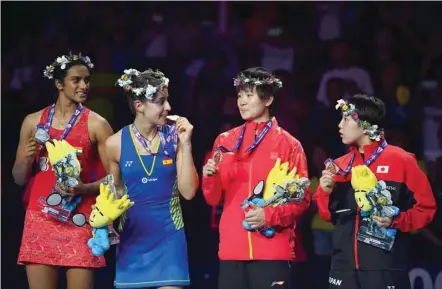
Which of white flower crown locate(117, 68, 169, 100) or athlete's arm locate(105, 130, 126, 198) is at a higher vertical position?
white flower crown locate(117, 68, 169, 100)

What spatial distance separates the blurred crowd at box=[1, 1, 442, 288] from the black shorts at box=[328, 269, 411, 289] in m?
2.21

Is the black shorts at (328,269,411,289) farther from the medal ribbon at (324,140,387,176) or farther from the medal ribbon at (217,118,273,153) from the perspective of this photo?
the medal ribbon at (217,118,273,153)

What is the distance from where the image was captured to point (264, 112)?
6637mm

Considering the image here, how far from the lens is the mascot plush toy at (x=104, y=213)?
638 centimetres

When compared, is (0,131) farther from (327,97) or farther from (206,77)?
(327,97)

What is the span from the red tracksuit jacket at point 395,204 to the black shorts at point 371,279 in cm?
3

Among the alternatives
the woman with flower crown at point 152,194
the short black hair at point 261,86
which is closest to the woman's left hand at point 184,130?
the woman with flower crown at point 152,194

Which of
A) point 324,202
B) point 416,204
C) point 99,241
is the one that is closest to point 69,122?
point 99,241

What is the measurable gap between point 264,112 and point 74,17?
3.17 metres

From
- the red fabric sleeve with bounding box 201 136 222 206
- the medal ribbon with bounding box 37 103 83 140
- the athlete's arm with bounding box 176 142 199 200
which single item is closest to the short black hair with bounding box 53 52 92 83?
the medal ribbon with bounding box 37 103 83 140

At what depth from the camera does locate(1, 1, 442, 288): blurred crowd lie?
29.1 feet

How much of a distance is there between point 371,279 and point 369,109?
40.4 inches

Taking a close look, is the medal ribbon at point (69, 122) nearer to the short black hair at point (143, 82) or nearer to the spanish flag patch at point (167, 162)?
the short black hair at point (143, 82)

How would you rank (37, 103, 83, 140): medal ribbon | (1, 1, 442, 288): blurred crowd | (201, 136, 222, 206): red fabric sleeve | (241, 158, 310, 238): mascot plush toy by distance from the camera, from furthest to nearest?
(1, 1, 442, 288): blurred crowd → (37, 103, 83, 140): medal ribbon → (201, 136, 222, 206): red fabric sleeve → (241, 158, 310, 238): mascot plush toy
